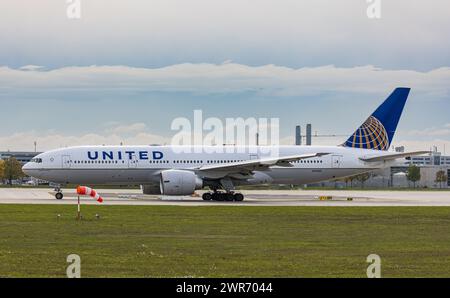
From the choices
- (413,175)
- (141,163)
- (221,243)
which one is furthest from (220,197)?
(413,175)

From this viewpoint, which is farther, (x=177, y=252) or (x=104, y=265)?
(x=177, y=252)

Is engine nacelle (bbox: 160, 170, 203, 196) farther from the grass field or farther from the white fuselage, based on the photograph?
the grass field

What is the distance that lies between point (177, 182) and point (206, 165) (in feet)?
16.8

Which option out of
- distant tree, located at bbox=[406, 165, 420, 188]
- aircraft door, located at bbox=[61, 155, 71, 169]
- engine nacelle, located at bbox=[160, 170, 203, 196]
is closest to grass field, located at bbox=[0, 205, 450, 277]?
engine nacelle, located at bbox=[160, 170, 203, 196]

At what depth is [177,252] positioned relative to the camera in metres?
21.8

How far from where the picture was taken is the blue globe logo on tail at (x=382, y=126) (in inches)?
2431

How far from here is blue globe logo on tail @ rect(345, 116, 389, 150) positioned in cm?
6175

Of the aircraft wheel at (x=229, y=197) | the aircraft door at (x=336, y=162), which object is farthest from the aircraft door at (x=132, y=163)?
the aircraft door at (x=336, y=162)

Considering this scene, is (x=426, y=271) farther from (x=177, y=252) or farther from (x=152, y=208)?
(x=152, y=208)

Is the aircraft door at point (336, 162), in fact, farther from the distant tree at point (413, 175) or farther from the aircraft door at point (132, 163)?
the distant tree at point (413, 175)

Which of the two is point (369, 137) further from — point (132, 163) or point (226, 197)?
point (132, 163)

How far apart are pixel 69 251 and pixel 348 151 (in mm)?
41081
